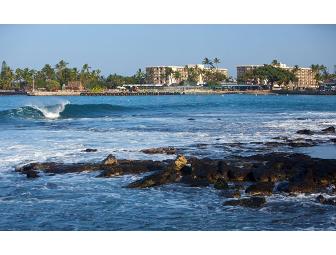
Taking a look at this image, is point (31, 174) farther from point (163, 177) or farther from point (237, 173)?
point (237, 173)

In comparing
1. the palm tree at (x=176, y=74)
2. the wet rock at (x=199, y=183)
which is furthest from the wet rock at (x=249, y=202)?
the palm tree at (x=176, y=74)

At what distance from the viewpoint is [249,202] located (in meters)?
9.58

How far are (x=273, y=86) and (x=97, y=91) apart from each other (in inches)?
1639

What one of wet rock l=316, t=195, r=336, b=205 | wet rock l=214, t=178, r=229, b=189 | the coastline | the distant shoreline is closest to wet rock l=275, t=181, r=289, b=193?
wet rock l=316, t=195, r=336, b=205

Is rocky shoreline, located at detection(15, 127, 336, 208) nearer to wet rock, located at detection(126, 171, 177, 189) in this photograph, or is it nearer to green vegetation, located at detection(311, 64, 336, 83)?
wet rock, located at detection(126, 171, 177, 189)

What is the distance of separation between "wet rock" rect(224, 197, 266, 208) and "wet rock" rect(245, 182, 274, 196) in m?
0.64

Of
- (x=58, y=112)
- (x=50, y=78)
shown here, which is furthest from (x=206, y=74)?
(x=58, y=112)

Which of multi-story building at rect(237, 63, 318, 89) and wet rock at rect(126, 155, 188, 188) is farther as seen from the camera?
multi-story building at rect(237, 63, 318, 89)

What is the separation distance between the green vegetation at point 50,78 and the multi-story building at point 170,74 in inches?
518

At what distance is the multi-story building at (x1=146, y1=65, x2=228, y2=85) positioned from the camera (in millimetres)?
133500

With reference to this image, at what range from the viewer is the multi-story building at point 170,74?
134m

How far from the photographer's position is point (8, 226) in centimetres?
841

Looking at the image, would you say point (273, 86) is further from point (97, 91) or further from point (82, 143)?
point (82, 143)

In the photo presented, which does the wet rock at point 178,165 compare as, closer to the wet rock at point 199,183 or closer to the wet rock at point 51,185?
the wet rock at point 199,183
